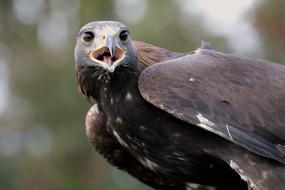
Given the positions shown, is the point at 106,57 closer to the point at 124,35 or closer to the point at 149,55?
the point at 124,35

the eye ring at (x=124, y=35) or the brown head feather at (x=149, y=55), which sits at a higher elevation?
the eye ring at (x=124, y=35)

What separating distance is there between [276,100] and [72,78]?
15.3 metres

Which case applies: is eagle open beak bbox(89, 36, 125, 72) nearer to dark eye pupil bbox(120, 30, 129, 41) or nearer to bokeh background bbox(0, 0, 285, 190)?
dark eye pupil bbox(120, 30, 129, 41)

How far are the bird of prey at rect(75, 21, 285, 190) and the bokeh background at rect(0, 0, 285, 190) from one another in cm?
1301

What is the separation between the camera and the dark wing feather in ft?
28.1

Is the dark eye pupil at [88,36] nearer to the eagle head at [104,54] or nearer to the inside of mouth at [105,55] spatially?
the eagle head at [104,54]

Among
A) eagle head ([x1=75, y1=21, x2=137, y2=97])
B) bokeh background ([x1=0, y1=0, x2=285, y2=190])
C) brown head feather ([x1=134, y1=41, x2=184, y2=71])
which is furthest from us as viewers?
bokeh background ([x1=0, y1=0, x2=285, y2=190])

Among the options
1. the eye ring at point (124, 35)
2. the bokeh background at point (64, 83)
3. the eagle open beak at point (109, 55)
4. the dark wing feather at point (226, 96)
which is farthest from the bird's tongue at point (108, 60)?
the bokeh background at point (64, 83)

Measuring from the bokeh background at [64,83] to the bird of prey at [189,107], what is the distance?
1301 cm

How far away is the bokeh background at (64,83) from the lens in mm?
23406

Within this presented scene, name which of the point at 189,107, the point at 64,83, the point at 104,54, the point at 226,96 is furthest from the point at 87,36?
the point at 64,83

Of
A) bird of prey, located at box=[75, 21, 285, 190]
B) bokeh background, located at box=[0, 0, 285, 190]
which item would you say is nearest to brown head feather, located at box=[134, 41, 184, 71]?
bird of prey, located at box=[75, 21, 285, 190]

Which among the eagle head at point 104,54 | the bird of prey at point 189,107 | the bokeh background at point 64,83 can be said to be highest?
the eagle head at point 104,54

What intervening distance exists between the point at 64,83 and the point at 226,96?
15521 millimetres
